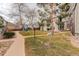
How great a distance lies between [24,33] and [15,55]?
0.23m

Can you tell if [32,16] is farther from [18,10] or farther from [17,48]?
[17,48]

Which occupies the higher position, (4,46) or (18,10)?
(18,10)

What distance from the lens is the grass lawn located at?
177cm

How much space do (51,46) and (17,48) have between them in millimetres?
327

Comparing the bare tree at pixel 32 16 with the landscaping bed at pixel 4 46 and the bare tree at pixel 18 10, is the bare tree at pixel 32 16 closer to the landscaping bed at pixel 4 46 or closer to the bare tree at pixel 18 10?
the bare tree at pixel 18 10

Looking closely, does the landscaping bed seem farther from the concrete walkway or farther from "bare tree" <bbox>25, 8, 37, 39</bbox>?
"bare tree" <bbox>25, 8, 37, 39</bbox>

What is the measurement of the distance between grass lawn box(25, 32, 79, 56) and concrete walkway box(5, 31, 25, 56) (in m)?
0.04

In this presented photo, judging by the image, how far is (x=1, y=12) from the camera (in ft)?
5.78

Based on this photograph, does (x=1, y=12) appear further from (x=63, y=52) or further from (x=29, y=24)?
(x=63, y=52)

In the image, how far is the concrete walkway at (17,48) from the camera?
177 cm

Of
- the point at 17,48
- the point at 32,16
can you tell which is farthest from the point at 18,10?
the point at 17,48

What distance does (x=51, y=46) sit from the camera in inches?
69.9

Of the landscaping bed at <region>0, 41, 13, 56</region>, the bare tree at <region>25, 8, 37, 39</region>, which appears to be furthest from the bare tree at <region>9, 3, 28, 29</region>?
the landscaping bed at <region>0, 41, 13, 56</region>

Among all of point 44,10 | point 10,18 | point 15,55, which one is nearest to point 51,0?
point 44,10
